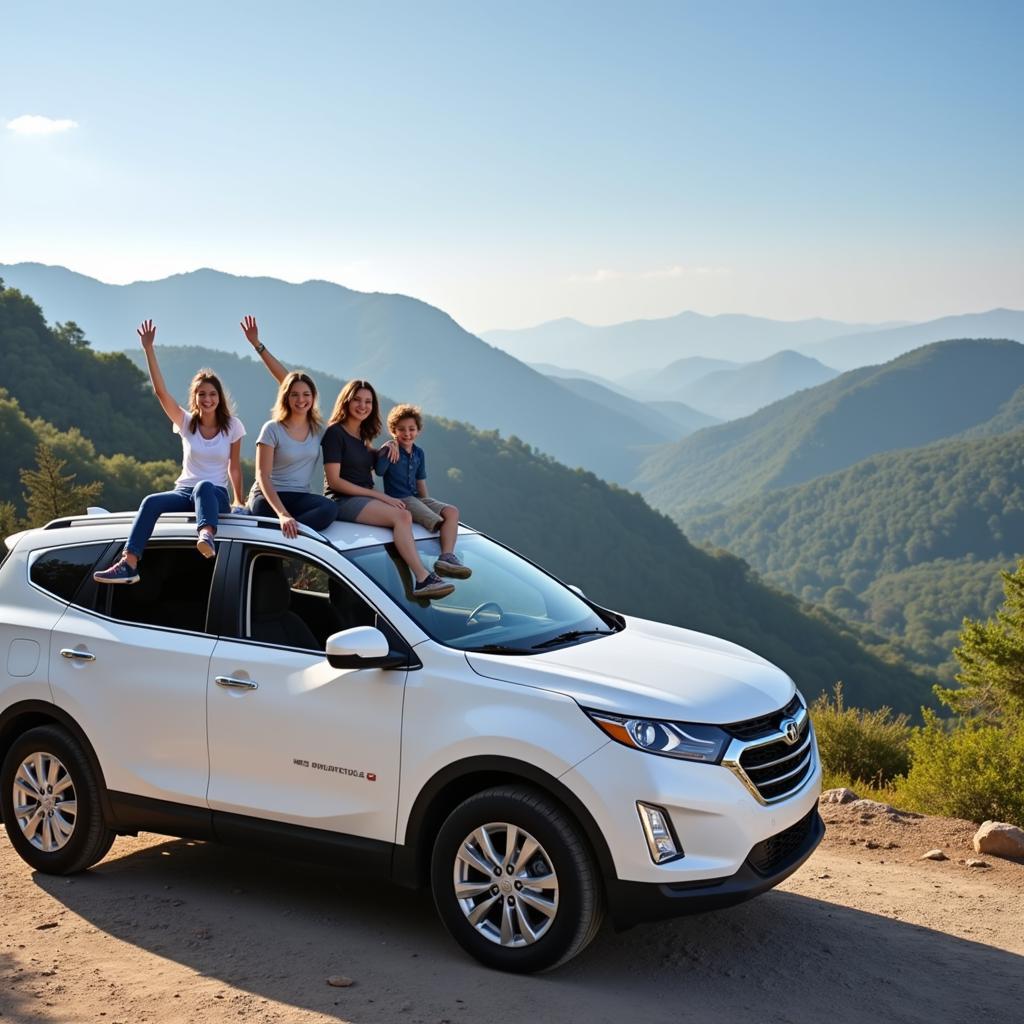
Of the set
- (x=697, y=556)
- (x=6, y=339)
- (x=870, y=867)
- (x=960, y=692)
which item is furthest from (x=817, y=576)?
(x=870, y=867)

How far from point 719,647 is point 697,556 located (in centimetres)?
10656

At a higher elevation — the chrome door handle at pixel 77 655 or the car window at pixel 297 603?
the car window at pixel 297 603

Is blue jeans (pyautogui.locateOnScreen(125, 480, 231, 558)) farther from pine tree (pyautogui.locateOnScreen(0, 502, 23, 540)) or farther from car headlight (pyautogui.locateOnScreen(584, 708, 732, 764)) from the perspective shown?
pine tree (pyautogui.locateOnScreen(0, 502, 23, 540))

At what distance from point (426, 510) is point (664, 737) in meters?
2.25

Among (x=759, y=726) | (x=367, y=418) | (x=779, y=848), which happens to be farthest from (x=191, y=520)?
(x=779, y=848)

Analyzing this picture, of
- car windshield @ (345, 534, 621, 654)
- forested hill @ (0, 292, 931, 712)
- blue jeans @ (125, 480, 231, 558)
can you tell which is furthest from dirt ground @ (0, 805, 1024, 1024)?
forested hill @ (0, 292, 931, 712)

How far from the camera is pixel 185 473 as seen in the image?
273 inches

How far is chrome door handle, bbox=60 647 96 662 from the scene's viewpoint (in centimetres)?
601

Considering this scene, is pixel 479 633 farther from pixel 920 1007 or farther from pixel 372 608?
pixel 920 1007

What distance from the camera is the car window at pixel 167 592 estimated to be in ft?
19.3

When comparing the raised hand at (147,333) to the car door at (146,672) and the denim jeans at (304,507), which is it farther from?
the car door at (146,672)

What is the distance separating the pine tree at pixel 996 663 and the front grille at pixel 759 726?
84.0ft

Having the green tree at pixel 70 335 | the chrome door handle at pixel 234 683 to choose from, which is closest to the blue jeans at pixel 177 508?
the chrome door handle at pixel 234 683

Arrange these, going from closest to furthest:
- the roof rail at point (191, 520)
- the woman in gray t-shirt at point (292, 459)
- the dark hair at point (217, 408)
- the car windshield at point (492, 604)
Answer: the car windshield at point (492, 604), the roof rail at point (191, 520), the woman in gray t-shirt at point (292, 459), the dark hair at point (217, 408)
